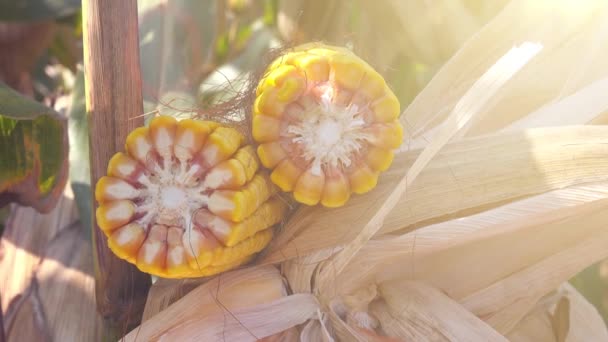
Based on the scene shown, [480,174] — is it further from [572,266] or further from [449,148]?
[572,266]

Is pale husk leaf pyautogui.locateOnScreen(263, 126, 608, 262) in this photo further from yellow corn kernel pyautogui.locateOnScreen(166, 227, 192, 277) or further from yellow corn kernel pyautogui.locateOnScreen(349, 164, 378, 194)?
yellow corn kernel pyautogui.locateOnScreen(166, 227, 192, 277)

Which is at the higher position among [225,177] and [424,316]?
[225,177]

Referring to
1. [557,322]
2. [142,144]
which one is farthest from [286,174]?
[557,322]

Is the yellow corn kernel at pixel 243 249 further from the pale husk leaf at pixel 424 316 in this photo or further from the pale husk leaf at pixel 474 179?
the pale husk leaf at pixel 424 316

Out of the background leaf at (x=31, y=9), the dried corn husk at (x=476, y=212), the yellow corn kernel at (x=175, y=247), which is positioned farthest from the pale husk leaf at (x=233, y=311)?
the background leaf at (x=31, y=9)

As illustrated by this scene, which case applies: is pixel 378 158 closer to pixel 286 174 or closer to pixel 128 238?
pixel 286 174
